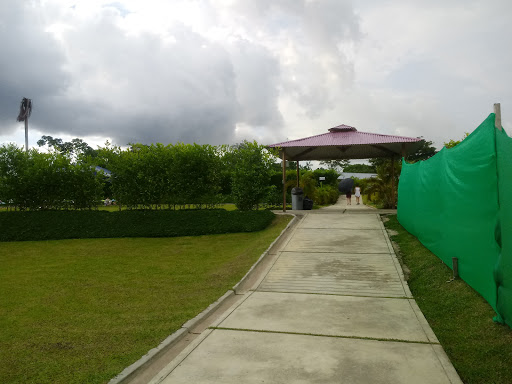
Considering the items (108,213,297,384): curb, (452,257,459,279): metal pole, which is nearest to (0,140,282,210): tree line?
(108,213,297,384): curb

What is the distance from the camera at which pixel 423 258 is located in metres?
7.78

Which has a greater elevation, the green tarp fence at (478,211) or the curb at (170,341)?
the green tarp fence at (478,211)

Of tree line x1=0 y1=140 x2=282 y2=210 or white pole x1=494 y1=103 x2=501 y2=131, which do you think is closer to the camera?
white pole x1=494 y1=103 x2=501 y2=131

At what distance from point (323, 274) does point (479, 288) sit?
114 inches

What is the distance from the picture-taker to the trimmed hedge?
1370cm

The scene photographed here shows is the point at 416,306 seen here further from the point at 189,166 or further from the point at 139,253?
the point at 189,166

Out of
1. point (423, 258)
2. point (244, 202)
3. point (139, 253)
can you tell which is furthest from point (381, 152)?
point (139, 253)

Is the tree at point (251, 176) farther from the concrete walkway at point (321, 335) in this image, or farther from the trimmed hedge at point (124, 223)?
the concrete walkway at point (321, 335)

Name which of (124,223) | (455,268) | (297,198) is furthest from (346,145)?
(455,268)

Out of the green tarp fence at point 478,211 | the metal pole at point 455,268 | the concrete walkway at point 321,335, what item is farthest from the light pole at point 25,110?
the metal pole at point 455,268

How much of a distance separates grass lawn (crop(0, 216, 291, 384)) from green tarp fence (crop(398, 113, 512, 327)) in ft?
13.2

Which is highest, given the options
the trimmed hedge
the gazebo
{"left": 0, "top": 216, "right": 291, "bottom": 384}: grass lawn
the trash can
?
the gazebo

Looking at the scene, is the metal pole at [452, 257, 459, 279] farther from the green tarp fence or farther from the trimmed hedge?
the trimmed hedge

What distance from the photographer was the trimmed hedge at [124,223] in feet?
→ 44.9
